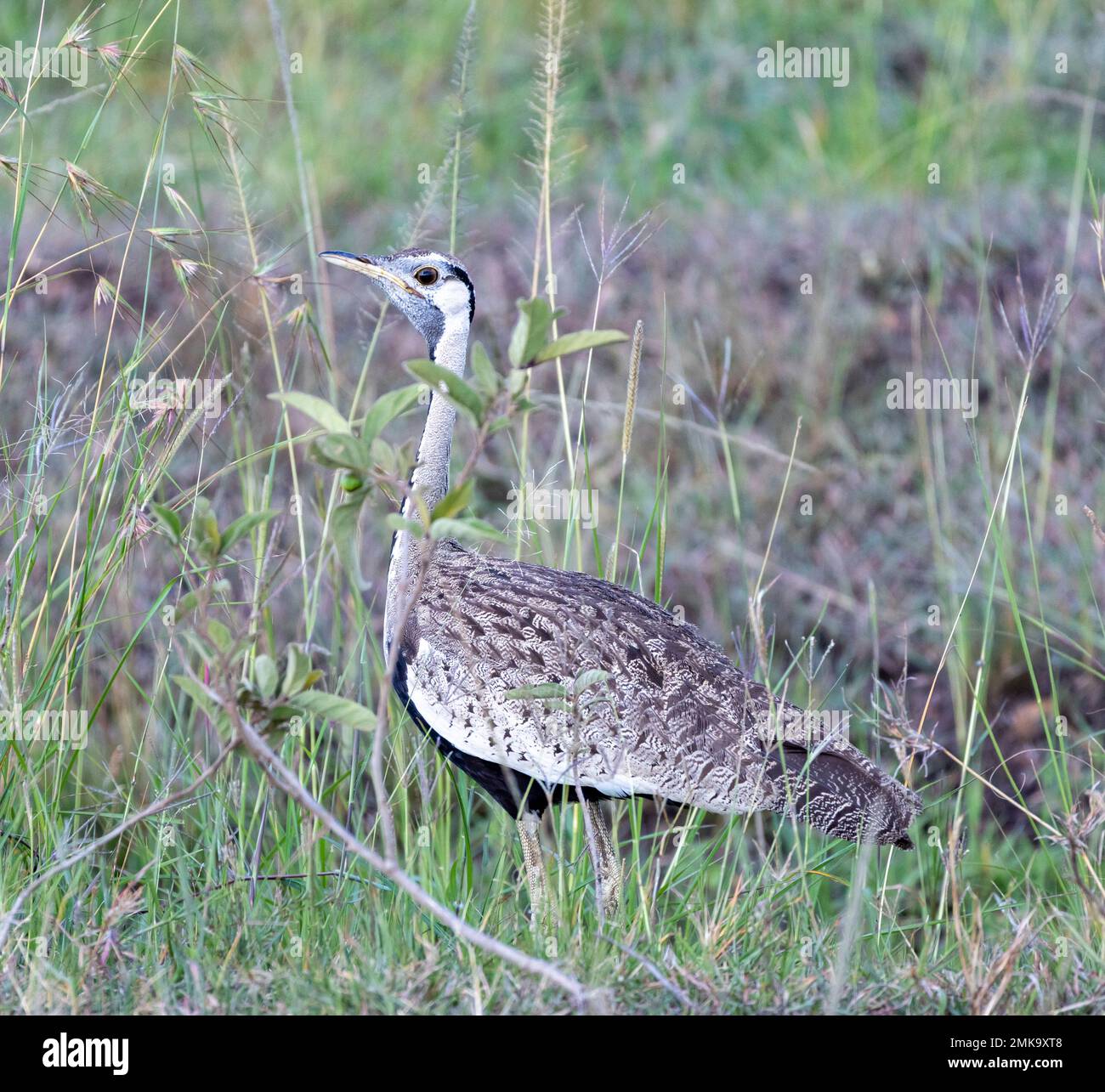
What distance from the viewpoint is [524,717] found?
12.2 ft

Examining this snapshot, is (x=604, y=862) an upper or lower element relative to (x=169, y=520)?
lower

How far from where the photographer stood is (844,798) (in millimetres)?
3676

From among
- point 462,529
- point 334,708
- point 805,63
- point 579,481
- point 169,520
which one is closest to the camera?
point 462,529

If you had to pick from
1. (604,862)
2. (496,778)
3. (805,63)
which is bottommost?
(604,862)

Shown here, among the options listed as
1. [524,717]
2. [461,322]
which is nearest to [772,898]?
[524,717]

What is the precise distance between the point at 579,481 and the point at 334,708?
3.19m

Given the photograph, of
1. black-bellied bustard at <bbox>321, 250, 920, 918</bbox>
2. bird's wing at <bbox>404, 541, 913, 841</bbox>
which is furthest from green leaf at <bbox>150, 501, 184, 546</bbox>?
bird's wing at <bbox>404, 541, 913, 841</bbox>

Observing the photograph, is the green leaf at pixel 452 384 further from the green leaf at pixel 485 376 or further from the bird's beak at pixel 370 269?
the bird's beak at pixel 370 269

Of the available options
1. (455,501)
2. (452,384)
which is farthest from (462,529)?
(452,384)

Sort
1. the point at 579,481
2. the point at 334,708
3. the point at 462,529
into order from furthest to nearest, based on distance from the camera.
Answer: the point at 579,481 → the point at 334,708 → the point at 462,529
